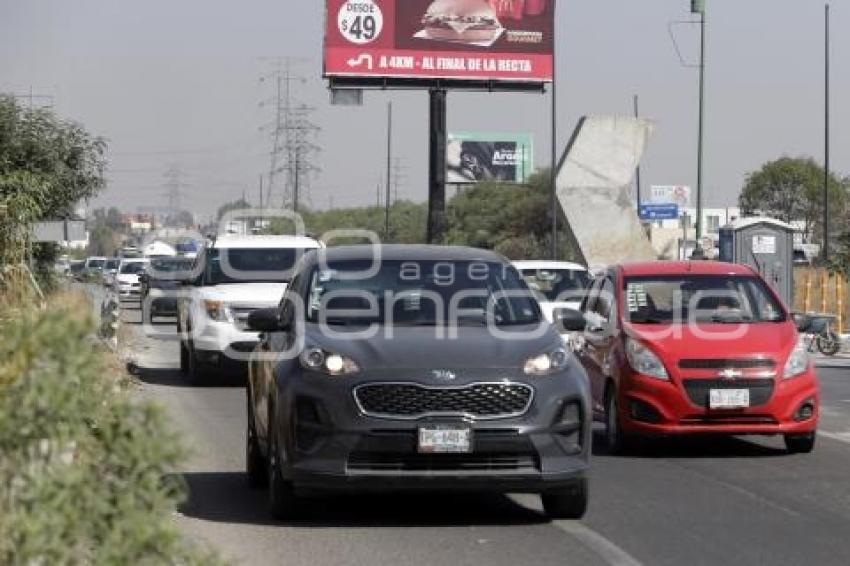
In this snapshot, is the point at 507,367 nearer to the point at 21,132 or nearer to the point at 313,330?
the point at 313,330

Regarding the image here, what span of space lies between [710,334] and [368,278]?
3945 millimetres

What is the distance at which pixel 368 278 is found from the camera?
37.7 feet

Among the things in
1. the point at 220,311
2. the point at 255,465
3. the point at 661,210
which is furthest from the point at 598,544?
the point at 661,210

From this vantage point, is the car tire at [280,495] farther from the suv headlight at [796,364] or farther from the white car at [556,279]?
the white car at [556,279]

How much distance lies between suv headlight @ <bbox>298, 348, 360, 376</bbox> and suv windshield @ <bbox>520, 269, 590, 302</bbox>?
14667 millimetres

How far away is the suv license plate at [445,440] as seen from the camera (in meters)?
9.75

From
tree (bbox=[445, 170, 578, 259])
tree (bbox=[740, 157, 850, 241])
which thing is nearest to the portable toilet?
tree (bbox=[445, 170, 578, 259])

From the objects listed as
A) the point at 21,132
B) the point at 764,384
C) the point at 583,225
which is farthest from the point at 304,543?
the point at 583,225

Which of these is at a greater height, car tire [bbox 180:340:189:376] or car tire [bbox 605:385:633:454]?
car tire [bbox 605:385:633:454]

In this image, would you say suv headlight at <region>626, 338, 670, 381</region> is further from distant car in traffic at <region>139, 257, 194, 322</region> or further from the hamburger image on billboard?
the hamburger image on billboard

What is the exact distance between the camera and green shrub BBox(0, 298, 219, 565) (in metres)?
5.04

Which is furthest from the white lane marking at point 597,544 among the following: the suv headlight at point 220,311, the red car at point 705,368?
the suv headlight at point 220,311

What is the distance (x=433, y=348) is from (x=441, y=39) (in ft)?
134

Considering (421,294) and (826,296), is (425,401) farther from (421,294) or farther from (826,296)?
(826,296)
